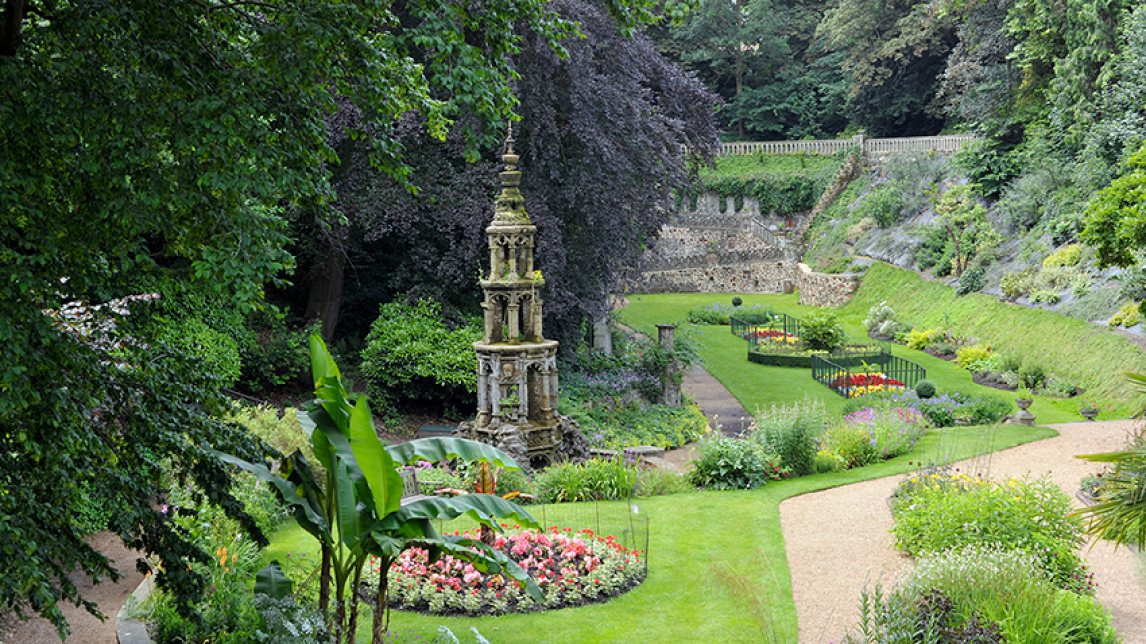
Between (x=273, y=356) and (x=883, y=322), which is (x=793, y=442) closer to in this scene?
(x=273, y=356)

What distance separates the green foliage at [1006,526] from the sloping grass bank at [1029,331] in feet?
34.5

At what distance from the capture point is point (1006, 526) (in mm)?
9320

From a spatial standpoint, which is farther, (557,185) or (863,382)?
(863,382)

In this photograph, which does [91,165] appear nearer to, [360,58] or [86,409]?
[86,409]

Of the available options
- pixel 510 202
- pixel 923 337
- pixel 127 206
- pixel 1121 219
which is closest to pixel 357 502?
pixel 127 206

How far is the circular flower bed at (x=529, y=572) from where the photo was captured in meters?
8.62

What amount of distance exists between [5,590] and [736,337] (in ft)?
92.5

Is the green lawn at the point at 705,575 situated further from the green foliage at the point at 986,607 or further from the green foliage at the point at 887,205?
the green foliage at the point at 887,205

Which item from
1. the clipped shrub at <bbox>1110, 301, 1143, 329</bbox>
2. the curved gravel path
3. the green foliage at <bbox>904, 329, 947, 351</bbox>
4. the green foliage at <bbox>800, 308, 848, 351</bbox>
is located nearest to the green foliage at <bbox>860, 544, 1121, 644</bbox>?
the curved gravel path

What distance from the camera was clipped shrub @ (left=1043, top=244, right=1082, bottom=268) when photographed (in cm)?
2458

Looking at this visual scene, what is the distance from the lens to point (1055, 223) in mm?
26219

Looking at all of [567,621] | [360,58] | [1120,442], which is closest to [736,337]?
[1120,442]

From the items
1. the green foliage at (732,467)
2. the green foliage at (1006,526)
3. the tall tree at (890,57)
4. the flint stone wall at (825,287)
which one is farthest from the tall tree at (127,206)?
the tall tree at (890,57)

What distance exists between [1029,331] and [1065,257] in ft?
9.71
